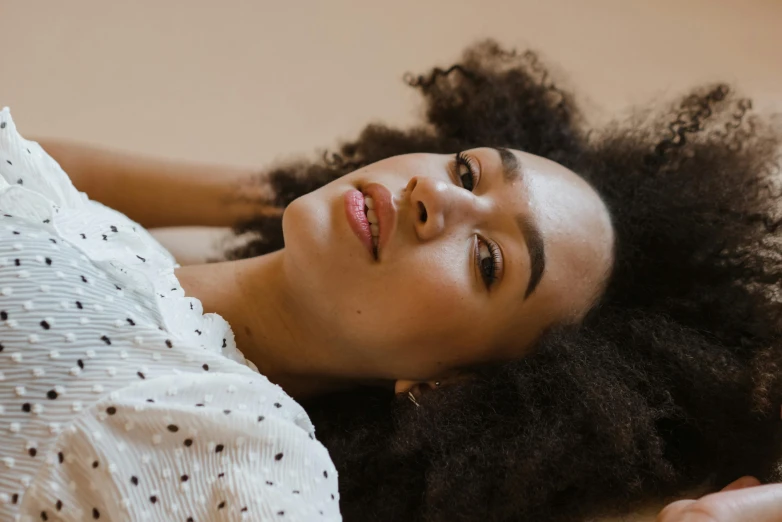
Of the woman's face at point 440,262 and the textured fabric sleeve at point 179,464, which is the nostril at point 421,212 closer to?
the woman's face at point 440,262

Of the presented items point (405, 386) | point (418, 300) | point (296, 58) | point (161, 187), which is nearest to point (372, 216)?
point (418, 300)

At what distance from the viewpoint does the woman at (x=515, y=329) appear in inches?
35.7

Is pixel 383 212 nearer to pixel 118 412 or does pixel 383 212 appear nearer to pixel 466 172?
pixel 466 172

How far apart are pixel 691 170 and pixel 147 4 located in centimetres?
123

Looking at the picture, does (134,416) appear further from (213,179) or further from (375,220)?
(213,179)

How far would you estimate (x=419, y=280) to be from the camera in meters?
0.91

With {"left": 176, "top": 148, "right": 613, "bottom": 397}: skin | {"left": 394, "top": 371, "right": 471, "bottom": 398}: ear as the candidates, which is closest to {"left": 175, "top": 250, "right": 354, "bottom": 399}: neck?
{"left": 176, "top": 148, "right": 613, "bottom": 397}: skin

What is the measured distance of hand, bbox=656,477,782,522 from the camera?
695 mm

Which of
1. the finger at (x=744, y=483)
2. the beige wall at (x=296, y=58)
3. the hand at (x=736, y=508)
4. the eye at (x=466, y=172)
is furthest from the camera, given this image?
the beige wall at (x=296, y=58)

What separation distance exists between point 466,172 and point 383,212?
0.53 ft

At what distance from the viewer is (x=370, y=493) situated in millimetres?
964

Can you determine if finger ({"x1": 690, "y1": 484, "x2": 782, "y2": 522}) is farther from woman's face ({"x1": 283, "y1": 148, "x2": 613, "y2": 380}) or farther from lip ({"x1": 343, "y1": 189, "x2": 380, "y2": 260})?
lip ({"x1": 343, "y1": 189, "x2": 380, "y2": 260})

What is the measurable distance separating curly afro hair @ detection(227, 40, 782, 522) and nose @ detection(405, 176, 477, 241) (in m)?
0.22

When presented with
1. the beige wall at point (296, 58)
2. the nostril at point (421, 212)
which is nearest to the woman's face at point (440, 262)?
the nostril at point (421, 212)
